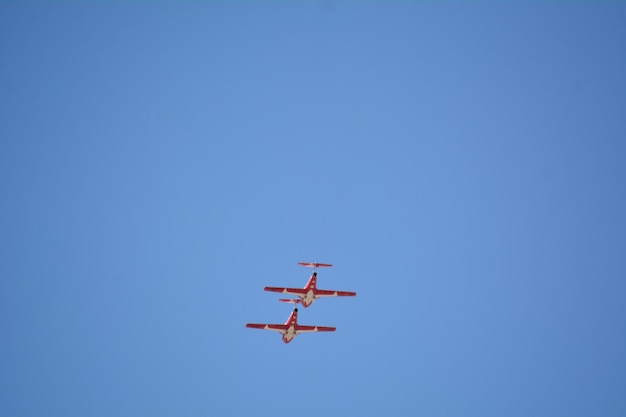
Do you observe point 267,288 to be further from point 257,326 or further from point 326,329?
point 326,329

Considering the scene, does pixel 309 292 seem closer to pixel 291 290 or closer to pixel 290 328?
pixel 291 290

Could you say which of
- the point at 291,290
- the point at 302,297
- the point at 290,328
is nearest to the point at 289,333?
the point at 290,328

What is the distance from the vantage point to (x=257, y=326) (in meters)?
60.0

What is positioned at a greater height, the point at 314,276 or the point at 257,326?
the point at 314,276

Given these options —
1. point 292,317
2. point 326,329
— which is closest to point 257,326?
point 292,317

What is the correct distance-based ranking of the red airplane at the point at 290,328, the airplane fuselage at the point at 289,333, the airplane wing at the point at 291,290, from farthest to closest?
1. the airplane fuselage at the point at 289,333
2. the red airplane at the point at 290,328
3. the airplane wing at the point at 291,290

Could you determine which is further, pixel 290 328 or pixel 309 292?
pixel 290 328

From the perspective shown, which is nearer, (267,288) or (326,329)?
(267,288)

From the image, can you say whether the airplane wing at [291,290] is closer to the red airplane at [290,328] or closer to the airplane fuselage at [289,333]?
the red airplane at [290,328]

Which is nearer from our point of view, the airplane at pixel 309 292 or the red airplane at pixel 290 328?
the airplane at pixel 309 292

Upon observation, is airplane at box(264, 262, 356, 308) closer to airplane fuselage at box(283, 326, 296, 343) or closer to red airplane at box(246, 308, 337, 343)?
red airplane at box(246, 308, 337, 343)

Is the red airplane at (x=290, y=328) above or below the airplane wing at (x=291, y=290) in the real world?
below

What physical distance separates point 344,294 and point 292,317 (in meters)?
6.04

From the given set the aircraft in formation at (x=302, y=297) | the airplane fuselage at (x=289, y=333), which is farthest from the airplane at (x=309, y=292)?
the airplane fuselage at (x=289, y=333)
